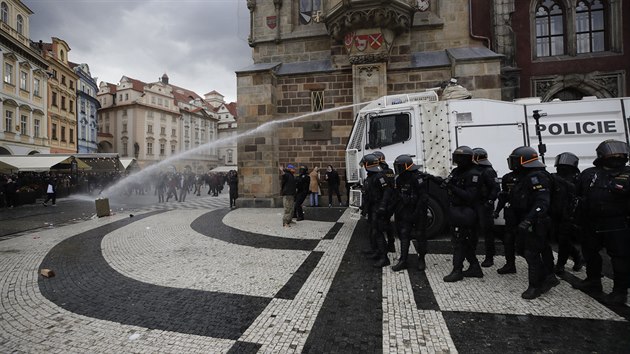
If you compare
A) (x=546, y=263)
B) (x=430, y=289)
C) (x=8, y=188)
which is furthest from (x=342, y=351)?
(x=8, y=188)

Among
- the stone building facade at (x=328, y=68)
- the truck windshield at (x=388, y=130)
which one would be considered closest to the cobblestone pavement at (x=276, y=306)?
the truck windshield at (x=388, y=130)

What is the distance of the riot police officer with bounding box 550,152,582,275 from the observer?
409 centimetres

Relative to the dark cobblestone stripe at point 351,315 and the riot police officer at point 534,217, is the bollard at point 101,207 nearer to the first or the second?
the dark cobblestone stripe at point 351,315

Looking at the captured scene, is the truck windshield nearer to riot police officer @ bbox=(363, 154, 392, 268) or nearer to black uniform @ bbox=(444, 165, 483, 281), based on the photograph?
riot police officer @ bbox=(363, 154, 392, 268)

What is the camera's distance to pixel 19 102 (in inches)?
1070

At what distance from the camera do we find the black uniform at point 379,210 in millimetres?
5062

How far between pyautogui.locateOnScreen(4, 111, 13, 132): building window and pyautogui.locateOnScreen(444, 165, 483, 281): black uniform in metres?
34.3

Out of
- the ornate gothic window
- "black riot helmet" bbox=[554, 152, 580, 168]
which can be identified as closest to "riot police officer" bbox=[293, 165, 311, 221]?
"black riot helmet" bbox=[554, 152, 580, 168]

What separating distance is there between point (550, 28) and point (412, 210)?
14.1m

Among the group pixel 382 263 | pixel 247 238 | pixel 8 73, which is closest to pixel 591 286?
pixel 382 263

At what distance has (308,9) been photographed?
14.1 metres

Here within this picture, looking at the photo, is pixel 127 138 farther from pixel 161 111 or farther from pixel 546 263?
pixel 546 263

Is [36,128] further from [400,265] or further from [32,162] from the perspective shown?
[400,265]

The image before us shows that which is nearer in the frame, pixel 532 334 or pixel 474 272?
pixel 532 334
